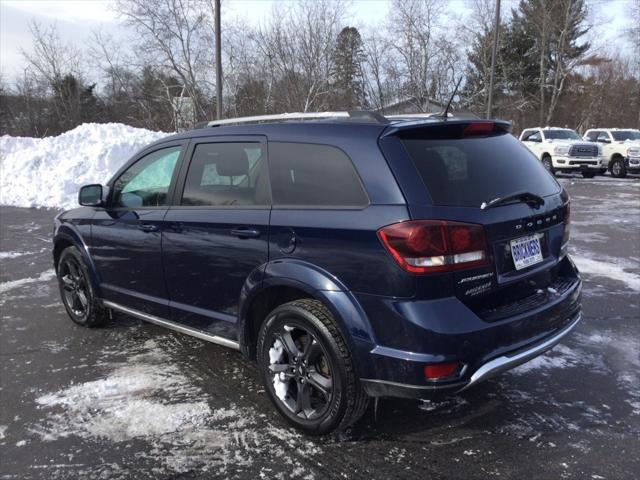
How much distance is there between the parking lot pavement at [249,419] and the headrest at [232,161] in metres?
1.49

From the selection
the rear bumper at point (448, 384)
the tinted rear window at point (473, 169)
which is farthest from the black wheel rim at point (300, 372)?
the tinted rear window at point (473, 169)

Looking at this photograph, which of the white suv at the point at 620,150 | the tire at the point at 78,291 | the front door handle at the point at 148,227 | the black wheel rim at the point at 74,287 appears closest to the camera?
the front door handle at the point at 148,227

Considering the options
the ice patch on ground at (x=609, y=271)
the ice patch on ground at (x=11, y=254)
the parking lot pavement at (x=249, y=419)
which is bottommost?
the parking lot pavement at (x=249, y=419)

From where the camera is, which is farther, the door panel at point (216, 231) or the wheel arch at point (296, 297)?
the door panel at point (216, 231)

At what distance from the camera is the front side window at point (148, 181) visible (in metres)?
4.13

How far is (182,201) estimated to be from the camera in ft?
12.8

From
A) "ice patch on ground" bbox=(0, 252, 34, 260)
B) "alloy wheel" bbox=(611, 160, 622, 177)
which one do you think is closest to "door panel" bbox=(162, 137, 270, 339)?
"ice patch on ground" bbox=(0, 252, 34, 260)

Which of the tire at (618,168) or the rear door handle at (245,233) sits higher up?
the tire at (618,168)

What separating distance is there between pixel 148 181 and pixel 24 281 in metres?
3.38

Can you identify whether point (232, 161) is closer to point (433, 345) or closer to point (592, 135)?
point (433, 345)

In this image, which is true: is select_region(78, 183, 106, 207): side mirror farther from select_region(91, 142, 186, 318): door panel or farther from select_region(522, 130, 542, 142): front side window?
select_region(522, 130, 542, 142): front side window

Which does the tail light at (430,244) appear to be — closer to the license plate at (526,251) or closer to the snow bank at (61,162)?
the license plate at (526,251)

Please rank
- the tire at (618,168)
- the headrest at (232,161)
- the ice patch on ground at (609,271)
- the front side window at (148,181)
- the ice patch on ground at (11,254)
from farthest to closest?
the tire at (618,168) < the ice patch on ground at (11,254) < the ice patch on ground at (609,271) < the front side window at (148,181) < the headrest at (232,161)

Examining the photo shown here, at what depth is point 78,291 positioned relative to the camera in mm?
5078
